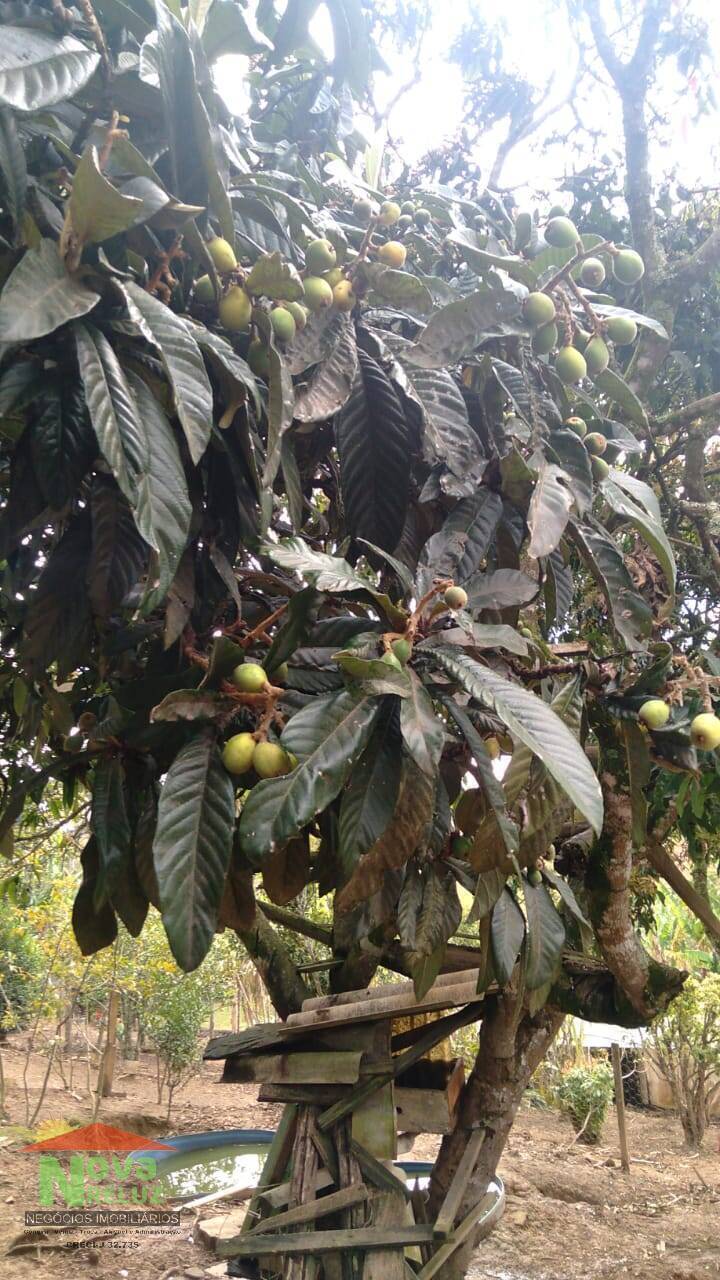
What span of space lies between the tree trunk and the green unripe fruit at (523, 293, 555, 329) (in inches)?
89.0

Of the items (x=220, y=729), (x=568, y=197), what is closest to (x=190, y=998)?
(x=568, y=197)

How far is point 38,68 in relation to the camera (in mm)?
902

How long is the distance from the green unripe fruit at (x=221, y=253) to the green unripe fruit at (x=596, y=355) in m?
0.59

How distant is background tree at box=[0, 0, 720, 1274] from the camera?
949 millimetres

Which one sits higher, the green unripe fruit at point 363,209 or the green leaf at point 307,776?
the green unripe fruit at point 363,209

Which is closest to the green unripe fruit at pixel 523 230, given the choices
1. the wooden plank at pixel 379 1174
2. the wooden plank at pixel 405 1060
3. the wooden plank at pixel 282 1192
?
the wooden plank at pixel 405 1060

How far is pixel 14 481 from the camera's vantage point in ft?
3.86

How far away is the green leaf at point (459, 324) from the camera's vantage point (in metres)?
1.25

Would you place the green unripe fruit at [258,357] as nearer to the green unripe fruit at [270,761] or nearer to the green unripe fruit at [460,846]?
the green unripe fruit at [270,761]

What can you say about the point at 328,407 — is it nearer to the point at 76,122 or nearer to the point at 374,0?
the point at 76,122

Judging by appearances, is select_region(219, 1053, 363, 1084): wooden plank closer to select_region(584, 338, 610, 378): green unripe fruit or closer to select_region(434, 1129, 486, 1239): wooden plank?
select_region(434, 1129, 486, 1239): wooden plank

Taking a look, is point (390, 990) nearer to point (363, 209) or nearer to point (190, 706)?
point (190, 706)

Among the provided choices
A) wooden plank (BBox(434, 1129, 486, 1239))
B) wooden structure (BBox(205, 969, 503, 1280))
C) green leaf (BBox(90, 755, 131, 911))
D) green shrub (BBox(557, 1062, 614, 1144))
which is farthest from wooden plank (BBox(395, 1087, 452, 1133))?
green shrub (BBox(557, 1062, 614, 1144))

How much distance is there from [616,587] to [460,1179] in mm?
2457
